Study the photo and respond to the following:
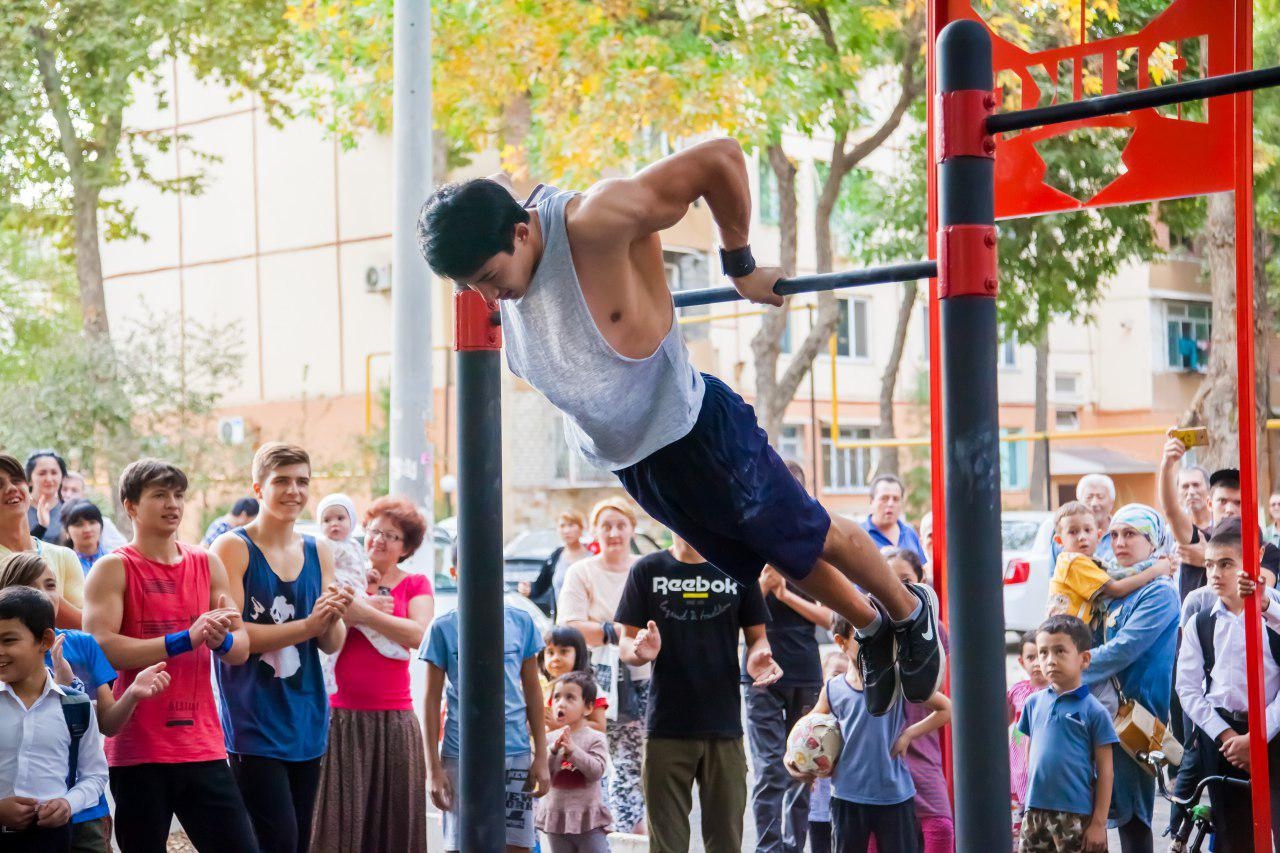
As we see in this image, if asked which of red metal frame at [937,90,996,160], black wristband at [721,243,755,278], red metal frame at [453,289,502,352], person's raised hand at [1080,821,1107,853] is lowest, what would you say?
person's raised hand at [1080,821,1107,853]

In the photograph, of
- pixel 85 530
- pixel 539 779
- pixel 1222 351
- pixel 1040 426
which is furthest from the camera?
pixel 1040 426

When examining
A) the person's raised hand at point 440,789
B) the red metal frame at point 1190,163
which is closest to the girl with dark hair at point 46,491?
the person's raised hand at point 440,789

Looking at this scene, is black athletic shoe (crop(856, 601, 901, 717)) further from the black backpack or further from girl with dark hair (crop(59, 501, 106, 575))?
girl with dark hair (crop(59, 501, 106, 575))

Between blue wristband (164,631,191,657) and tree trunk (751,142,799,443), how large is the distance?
1171cm

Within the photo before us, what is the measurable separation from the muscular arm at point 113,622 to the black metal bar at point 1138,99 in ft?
9.96

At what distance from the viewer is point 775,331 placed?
53.8 ft

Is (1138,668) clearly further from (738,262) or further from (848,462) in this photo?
(848,462)

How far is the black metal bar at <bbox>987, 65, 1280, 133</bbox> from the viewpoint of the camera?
332 centimetres

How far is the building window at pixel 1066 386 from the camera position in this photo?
33531mm

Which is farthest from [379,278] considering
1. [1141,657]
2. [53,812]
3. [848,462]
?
[53,812]

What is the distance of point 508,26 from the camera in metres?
13.6

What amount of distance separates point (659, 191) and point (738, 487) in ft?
2.37

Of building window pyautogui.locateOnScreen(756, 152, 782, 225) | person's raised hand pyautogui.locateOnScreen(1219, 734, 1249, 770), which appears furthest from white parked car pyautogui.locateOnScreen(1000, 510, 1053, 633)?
building window pyautogui.locateOnScreen(756, 152, 782, 225)

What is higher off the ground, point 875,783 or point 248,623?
point 248,623
